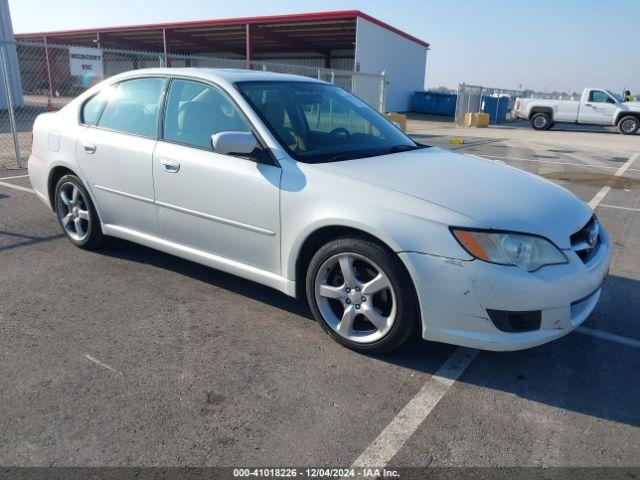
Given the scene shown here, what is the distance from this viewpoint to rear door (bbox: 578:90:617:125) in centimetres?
2300

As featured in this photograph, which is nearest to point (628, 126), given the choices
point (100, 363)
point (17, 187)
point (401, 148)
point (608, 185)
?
point (608, 185)

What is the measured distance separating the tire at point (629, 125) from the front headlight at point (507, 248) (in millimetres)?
23955

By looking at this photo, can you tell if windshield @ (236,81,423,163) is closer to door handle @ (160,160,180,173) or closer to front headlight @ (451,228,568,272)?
door handle @ (160,160,180,173)

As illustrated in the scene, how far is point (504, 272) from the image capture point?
2619mm

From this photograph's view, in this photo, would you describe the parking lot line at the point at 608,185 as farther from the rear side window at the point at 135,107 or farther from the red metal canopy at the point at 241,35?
the red metal canopy at the point at 241,35

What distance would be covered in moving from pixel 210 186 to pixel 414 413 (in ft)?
6.39

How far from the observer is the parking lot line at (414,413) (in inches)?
89.4

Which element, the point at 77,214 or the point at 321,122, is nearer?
the point at 321,122

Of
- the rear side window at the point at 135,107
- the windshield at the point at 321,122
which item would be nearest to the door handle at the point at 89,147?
the rear side window at the point at 135,107

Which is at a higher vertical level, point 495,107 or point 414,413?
point 495,107

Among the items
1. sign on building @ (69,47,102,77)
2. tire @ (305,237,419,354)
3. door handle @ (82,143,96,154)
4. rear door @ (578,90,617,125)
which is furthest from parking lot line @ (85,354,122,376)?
rear door @ (578,90,617,125)

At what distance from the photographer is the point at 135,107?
412cm

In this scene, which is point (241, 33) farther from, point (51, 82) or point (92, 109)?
point (92, 109)

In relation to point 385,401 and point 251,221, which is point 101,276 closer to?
point 251,221
